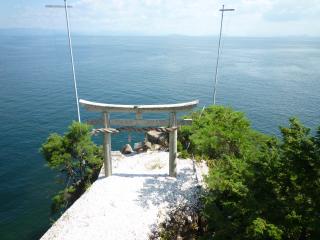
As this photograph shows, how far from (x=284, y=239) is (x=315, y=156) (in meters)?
3.54

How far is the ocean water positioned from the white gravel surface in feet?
25.5

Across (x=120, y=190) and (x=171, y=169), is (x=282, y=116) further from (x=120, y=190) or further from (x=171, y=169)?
(x=120, y=190)


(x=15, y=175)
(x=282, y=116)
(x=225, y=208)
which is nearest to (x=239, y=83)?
(x=282, y=116)

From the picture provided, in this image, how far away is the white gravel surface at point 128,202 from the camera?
16234mm

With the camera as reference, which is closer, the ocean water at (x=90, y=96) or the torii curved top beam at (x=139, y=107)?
the torii curved top beam at (x=139, y=107)

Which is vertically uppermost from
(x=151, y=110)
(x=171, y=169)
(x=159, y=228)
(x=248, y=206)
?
(x=151, y=110)

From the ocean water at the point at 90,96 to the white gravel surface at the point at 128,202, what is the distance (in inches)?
306

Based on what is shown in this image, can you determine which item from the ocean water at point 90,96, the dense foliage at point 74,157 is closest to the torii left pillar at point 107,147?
the dense foliage at point 74,157

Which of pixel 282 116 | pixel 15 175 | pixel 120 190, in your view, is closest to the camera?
pixel 120 190

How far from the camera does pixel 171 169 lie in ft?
66.9

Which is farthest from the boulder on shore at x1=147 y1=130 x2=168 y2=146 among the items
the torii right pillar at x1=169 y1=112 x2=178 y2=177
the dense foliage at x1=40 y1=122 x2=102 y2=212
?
the torii right pillar at x1=169 y1=112 x2=178 y2=177

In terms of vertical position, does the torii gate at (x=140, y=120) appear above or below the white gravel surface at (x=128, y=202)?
above

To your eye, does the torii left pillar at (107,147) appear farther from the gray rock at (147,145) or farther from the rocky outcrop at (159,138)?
the rocky outcrop at (159,138)

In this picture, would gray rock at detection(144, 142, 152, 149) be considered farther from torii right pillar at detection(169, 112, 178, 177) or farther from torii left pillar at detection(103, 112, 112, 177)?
torii right pillar at detection(169, 112, 178, 177)
